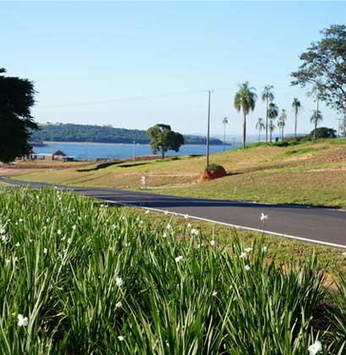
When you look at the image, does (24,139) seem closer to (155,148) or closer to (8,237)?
(8,237)

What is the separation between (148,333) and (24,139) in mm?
21441

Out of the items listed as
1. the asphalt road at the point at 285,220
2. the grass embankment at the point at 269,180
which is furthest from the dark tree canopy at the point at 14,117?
the asphalt road at the point at 285,220

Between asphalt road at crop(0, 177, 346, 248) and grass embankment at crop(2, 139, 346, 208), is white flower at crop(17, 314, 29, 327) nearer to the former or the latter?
asphalt road at crop(0, 177, 346, 248)

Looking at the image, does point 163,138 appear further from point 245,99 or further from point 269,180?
point 269,180

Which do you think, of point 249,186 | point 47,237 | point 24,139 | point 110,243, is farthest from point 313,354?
point 249,186

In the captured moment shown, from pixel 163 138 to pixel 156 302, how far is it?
98.9 metres

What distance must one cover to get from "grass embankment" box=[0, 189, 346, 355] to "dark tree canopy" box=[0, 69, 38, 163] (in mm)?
17593

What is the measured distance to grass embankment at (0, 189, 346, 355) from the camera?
10.8ft

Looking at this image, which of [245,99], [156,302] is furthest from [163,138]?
[156,302]

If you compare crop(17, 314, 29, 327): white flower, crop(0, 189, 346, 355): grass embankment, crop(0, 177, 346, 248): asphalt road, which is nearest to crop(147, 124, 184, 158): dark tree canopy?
crop(0, 177, 346, 248): asphalt road

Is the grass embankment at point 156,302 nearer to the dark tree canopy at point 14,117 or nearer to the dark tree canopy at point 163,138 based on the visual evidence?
the dark tree canopy at point 14,117

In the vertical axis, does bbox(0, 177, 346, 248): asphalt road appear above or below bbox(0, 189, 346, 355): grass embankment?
below

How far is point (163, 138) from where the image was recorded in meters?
103

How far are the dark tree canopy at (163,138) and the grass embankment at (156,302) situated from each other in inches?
3797
